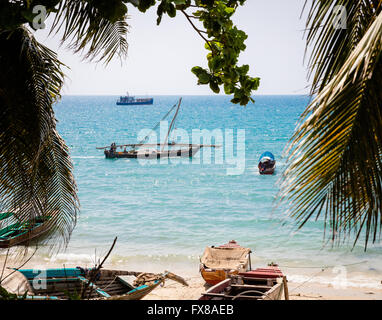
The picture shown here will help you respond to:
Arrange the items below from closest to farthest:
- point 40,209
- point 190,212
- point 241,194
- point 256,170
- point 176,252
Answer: point 40,209 → point 176,252 → point 190,212 → point 241,194 → point 256,170

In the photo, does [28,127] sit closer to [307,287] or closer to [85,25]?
[85,25]

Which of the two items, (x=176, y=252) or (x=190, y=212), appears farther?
(x=190, y=212)

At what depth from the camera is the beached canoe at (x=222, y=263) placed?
13.2 meters

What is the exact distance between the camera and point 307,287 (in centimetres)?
1491

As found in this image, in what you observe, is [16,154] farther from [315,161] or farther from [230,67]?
[315,161]

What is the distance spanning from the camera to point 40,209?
5133 millimetres

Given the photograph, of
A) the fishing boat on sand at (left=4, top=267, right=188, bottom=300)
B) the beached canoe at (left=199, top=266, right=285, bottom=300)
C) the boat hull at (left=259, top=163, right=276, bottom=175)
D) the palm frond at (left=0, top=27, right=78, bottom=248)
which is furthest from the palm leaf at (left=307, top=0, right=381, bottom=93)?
the boat hull at (left=259, top=163, right=276, bottom=175)

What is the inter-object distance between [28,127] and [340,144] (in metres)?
3.65

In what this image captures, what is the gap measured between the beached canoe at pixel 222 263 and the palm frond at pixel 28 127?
8717mm

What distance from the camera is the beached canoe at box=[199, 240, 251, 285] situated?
43.2 feet

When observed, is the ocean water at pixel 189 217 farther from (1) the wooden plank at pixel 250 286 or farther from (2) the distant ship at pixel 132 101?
(2) the distant ship at pixel 132 101

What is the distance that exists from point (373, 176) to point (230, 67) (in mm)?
1280

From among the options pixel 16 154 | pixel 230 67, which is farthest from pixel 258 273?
pixel 230 67

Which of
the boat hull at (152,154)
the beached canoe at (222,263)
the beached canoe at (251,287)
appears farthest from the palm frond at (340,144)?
the boat hull at (152,154)
